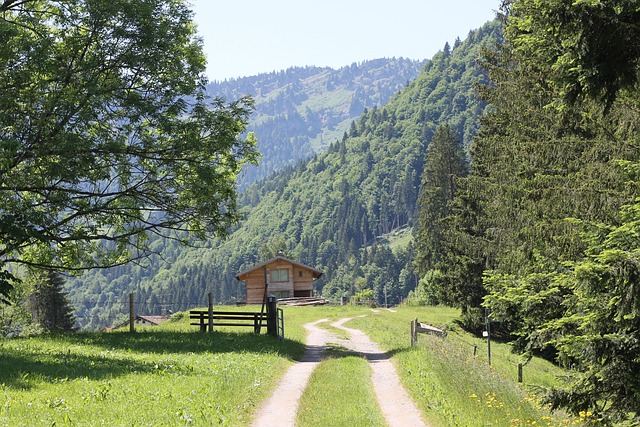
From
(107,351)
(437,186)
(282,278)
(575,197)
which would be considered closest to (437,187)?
(437,186)

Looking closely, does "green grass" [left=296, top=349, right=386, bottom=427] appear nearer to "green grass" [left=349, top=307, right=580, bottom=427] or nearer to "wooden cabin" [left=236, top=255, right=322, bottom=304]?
"green grass" [left=349, top=307, right=580, bottom=427]

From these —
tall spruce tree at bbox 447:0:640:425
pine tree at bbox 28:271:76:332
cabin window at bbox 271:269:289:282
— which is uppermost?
tall spruce tree at bbox 447:0:640:425

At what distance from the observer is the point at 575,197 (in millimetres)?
17734

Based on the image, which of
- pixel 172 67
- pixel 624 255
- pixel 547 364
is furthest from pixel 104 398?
pixel 547 364

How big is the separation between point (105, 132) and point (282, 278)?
5700 centimetres

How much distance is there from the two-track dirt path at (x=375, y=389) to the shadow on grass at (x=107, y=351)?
100 inches

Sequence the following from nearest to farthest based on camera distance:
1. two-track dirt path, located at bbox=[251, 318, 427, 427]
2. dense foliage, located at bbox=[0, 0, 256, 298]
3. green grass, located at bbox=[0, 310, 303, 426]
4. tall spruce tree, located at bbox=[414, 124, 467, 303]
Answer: green grass, located at bbox=[0, 310, 303, 426], two-track dirt path, located at bbox=[251, 318, 427, 427], dense foliage, located at bbox=[0, 0, 256, 298], tall spruce tree, located at bbox=[414, 124, 467, 303]

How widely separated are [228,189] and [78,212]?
6.11 metres

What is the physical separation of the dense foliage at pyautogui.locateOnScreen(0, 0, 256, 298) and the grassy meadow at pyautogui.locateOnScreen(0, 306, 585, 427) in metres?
3.99

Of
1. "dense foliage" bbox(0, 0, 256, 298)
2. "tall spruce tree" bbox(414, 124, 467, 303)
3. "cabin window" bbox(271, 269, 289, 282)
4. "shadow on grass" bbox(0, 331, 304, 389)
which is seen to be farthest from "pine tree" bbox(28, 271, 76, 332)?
"dense foliage" bbox(0, 0, 256, 298)

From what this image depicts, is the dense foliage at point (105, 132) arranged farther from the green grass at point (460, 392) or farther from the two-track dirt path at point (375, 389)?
the green grass at point (460, 392)

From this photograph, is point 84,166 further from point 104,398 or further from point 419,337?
point 419,337

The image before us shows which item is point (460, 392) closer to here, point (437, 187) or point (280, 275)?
point (437, 187)

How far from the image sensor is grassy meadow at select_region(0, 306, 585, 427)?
13023 millimetres
